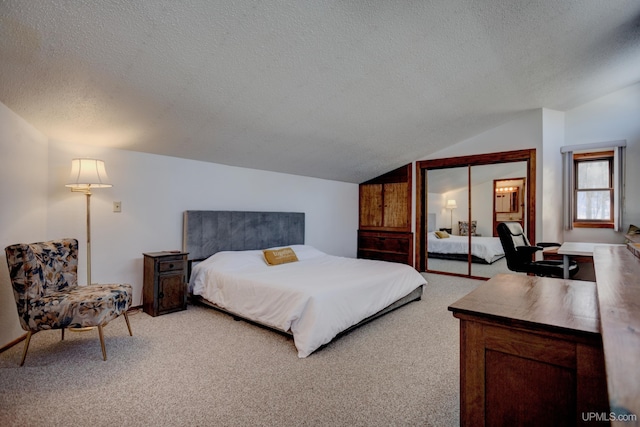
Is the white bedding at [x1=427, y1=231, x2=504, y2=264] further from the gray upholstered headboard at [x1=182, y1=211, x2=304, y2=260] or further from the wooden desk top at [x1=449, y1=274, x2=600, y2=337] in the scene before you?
the wooden desk top at [x1=449, y1=274, x2=600, y2=337]

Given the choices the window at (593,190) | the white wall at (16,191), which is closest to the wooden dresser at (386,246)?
the window at (593,190)

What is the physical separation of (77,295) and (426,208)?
526 cm

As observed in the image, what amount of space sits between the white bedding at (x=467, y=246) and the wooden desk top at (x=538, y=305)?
13.6 feet

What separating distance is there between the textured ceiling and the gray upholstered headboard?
2.56ft

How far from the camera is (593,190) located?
4656mm

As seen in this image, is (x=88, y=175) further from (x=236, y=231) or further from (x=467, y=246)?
(x=467, y=246)

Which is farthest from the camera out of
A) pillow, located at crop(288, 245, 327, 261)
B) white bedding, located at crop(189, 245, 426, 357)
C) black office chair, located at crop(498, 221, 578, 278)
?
pillow, located at crop(288, 245, 327, 261)

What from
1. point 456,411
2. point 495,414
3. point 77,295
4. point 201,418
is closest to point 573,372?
point 495,414

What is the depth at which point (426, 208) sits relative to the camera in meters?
5.99

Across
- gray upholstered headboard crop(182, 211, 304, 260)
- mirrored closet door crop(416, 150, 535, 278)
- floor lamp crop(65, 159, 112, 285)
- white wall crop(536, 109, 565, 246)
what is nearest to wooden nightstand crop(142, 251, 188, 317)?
gray upholstered headboard crop(182, 211, 304, 260)

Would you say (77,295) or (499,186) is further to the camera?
(499,186)

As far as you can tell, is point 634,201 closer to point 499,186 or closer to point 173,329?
point 499,186

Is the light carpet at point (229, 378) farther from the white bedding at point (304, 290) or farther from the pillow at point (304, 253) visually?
the pillow at point (304, 253)

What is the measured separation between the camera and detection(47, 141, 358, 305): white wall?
10.5 ft
